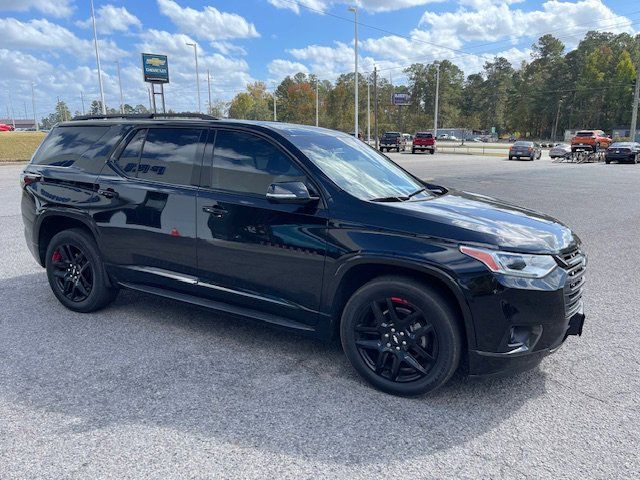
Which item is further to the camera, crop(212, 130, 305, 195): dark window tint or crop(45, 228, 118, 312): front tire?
crop(45, 228, 118, 312): front tire

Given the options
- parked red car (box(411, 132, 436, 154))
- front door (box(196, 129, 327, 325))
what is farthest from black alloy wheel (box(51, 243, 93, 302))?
parked red car (box(411, 132, 436, 154))

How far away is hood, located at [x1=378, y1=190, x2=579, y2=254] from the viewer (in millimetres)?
2875

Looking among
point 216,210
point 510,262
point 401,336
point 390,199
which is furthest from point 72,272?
point 510,262

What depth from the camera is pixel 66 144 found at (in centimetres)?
464

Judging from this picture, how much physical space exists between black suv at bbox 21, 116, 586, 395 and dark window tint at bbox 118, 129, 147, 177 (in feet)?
0.04

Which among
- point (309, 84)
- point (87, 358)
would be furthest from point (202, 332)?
point (309, 84)

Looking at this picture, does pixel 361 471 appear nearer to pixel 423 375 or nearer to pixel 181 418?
pixel 423 375

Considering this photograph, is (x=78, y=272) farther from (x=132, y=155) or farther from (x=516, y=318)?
(x=516, y=318)

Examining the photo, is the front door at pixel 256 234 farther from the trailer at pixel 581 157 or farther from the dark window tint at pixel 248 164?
the trailer at pixel 581 157

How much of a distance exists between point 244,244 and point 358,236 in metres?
0.91

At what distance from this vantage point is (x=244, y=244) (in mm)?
3520

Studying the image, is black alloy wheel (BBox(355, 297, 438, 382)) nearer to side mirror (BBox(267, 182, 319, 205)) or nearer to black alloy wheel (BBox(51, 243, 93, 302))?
side mirror (BBox(267, 182, 319, 205))

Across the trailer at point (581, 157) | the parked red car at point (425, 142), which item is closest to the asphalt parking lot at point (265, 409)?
the trailer at point (581, 157)

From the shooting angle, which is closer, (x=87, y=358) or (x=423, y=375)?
(x=423, y=375)
